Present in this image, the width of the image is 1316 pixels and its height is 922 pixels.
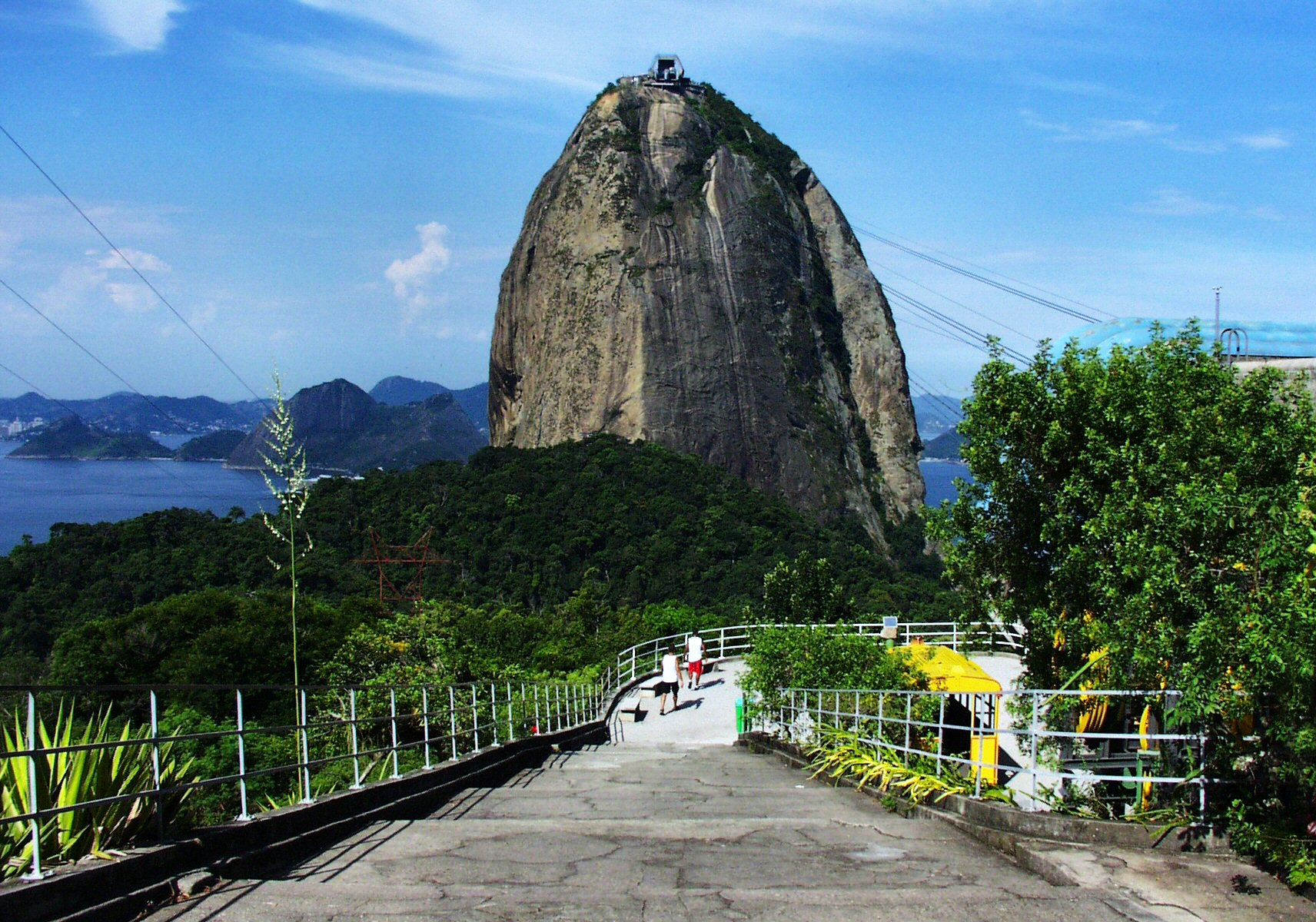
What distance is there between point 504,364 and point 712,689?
74783mm

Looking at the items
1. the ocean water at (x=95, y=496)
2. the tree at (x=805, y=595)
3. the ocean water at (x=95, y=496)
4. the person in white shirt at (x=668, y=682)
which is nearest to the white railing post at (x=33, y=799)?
the person in white shirt at (x=668, y=682)

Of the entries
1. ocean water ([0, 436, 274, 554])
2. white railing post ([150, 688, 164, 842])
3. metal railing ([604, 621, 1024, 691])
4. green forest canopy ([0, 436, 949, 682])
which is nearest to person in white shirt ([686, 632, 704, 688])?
metal railing ([604, 621, 1024, 691])

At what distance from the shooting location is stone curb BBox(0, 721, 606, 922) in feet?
15.9

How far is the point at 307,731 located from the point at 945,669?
8198 millimetres

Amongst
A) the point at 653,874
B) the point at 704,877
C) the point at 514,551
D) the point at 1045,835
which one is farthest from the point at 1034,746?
the point at 514,551

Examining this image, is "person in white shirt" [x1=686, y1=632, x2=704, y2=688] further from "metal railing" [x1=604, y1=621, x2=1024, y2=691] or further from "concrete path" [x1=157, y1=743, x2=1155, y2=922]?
"concrete path" [x1=157, y1=743, x2=1155, y2=922]

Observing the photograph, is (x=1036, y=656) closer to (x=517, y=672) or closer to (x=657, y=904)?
(x=657, y=904)

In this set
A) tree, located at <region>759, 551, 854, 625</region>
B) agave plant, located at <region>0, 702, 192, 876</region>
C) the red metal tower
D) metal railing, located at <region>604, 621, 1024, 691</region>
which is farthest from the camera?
the red metal tower

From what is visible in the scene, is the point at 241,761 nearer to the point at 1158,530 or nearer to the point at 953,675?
the point at 1158,530

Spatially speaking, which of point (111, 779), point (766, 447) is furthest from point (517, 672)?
point (766, 447)

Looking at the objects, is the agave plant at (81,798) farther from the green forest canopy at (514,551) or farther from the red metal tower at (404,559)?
the red metal tower at (404,559)

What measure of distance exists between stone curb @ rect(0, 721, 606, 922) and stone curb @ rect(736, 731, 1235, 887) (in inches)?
145

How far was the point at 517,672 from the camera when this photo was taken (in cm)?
2300

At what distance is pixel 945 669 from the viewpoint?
14609 mm
